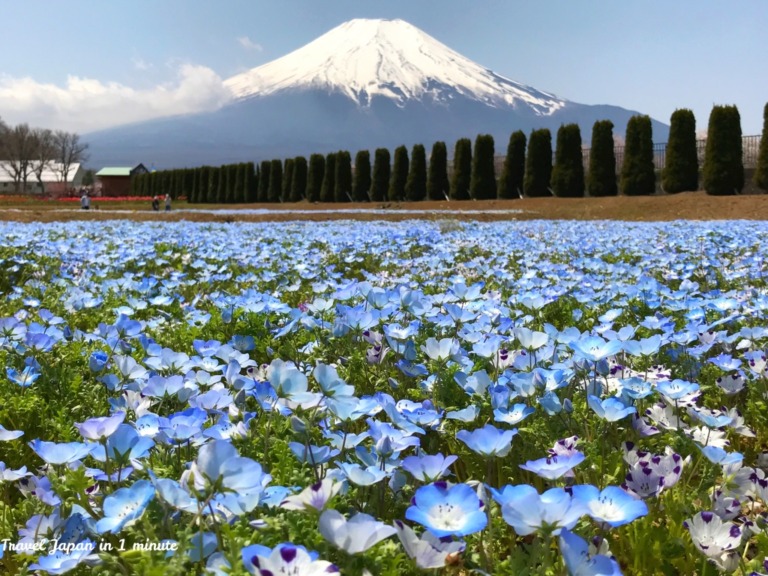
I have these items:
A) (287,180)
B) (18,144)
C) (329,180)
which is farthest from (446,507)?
(18,144)

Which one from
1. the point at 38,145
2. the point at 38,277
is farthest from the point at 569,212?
the point at 38,145

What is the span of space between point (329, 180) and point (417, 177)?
7.36 metres

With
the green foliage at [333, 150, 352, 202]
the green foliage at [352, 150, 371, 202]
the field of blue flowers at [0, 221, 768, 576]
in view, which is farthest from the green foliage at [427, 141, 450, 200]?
the field of blue flowers at [0, 221, 768, 576]

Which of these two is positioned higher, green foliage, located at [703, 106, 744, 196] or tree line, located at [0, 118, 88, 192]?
tree line, located at [0, 118, 88, 192]

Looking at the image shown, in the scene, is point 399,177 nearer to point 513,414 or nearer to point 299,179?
point 299,179

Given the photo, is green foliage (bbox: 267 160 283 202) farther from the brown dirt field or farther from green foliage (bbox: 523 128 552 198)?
the brown dirt field

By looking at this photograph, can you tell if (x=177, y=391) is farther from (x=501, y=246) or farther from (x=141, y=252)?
(x=501, y=246)

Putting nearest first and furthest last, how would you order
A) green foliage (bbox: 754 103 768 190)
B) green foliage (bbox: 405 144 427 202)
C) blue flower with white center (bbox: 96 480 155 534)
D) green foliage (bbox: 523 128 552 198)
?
blue flower with white center (bbox: 96 480 155 534)
green foliage (bbox: 754 103 768 190)
green foliage (bbox: 523 128 552 198)
green foliage (bbox: 405 144 427 202)

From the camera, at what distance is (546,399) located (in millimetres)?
1699

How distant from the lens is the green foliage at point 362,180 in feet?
131

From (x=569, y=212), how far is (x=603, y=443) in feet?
66.4

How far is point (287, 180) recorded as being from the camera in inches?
1775

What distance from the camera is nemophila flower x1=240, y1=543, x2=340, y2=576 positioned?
83 centimetres

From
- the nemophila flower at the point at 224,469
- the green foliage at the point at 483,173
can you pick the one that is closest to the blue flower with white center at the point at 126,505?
the nemophila flower at the point at 224,469
